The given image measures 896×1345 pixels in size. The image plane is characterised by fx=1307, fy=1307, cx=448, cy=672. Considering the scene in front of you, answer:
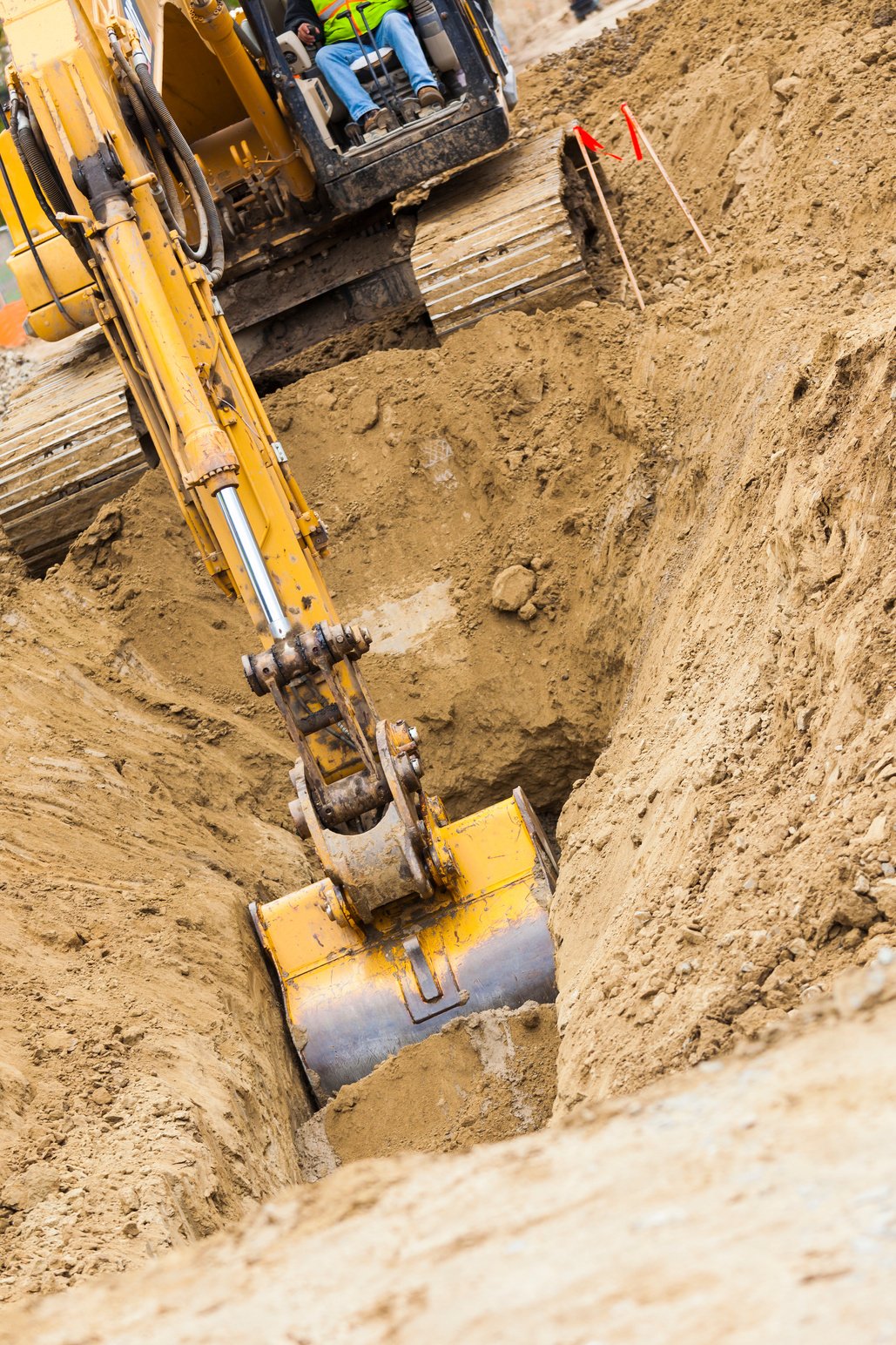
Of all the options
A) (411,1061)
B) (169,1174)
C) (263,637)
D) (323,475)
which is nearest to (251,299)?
(323,475)

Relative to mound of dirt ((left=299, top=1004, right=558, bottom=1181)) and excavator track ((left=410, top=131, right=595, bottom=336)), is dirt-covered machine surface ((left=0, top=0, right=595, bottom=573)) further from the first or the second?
mound of dirt ((left=299, top=1004, right=558, bottom=1181))

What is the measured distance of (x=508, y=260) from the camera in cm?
773

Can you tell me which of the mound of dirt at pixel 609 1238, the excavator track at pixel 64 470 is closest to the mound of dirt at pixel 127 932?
the excavator track at pixel 64 470

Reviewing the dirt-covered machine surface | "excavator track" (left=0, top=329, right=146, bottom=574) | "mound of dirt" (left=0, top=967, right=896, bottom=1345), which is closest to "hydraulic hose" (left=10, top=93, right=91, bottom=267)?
the dirt-covered machine surface

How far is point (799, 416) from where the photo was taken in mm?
4848

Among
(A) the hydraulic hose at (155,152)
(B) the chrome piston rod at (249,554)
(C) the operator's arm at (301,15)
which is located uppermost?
(C) the operator's arm at (301,15)

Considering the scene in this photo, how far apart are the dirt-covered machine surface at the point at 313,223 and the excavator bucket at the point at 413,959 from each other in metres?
3.87

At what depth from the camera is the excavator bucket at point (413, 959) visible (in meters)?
4.89

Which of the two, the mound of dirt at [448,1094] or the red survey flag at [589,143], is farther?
the red survey flag at [589,143]

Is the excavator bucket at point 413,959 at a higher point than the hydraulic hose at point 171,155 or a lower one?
lower

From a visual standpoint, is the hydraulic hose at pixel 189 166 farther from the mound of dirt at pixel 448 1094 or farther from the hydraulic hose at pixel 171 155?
the mound of dirt at pixel 448 1094

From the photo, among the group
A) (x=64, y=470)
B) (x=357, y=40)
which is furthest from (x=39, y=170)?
(x=357, y=40)

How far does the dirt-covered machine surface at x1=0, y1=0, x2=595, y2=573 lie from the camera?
25.4 ft

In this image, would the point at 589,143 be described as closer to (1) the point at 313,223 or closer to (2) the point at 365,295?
(2) the point at 365,295
